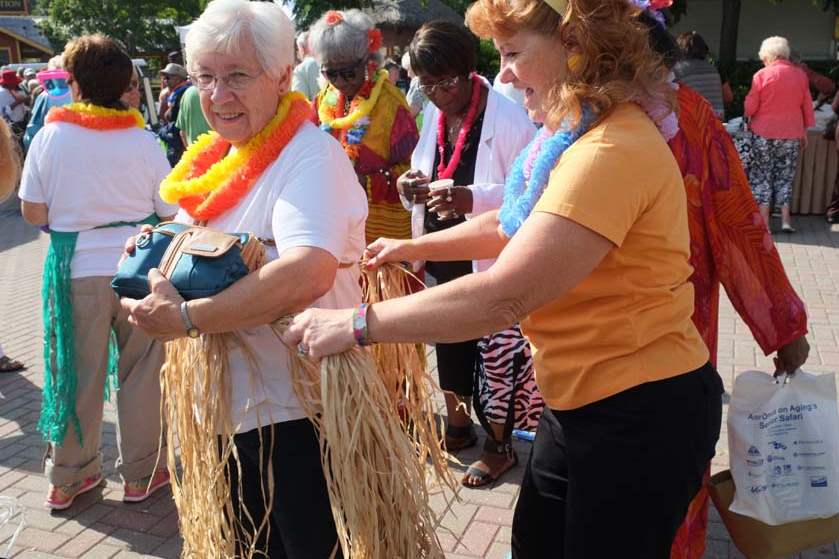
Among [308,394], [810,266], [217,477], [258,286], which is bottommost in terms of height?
[810,266]

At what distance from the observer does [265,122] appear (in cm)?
216

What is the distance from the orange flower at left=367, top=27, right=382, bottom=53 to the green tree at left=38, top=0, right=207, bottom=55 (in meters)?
48.9

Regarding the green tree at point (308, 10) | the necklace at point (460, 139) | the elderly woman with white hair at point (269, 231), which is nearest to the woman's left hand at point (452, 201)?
the necklace at point (460, 139)

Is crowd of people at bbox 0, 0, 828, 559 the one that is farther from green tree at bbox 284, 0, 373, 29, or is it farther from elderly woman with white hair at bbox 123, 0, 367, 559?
green tree at bbox 284, 0, 373, 29

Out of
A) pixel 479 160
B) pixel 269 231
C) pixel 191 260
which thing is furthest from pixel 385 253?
pixel 479 160

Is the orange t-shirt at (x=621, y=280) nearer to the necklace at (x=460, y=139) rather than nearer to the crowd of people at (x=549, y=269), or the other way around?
the crowd of people at (x=549, y=269)

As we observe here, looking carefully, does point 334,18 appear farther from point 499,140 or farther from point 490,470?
point 490,470

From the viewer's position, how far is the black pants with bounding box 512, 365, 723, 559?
6.08 feet

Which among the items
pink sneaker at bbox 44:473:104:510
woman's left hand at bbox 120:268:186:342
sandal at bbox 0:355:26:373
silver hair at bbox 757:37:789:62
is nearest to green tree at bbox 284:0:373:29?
silver hair at bbox 757:37:789:62

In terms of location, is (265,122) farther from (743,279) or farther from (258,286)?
(743,279)

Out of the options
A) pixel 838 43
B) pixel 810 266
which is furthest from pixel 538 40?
pixel 838 43

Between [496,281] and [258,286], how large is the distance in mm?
616

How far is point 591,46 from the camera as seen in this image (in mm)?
1690

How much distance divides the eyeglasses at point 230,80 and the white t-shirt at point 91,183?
5.29 feet
